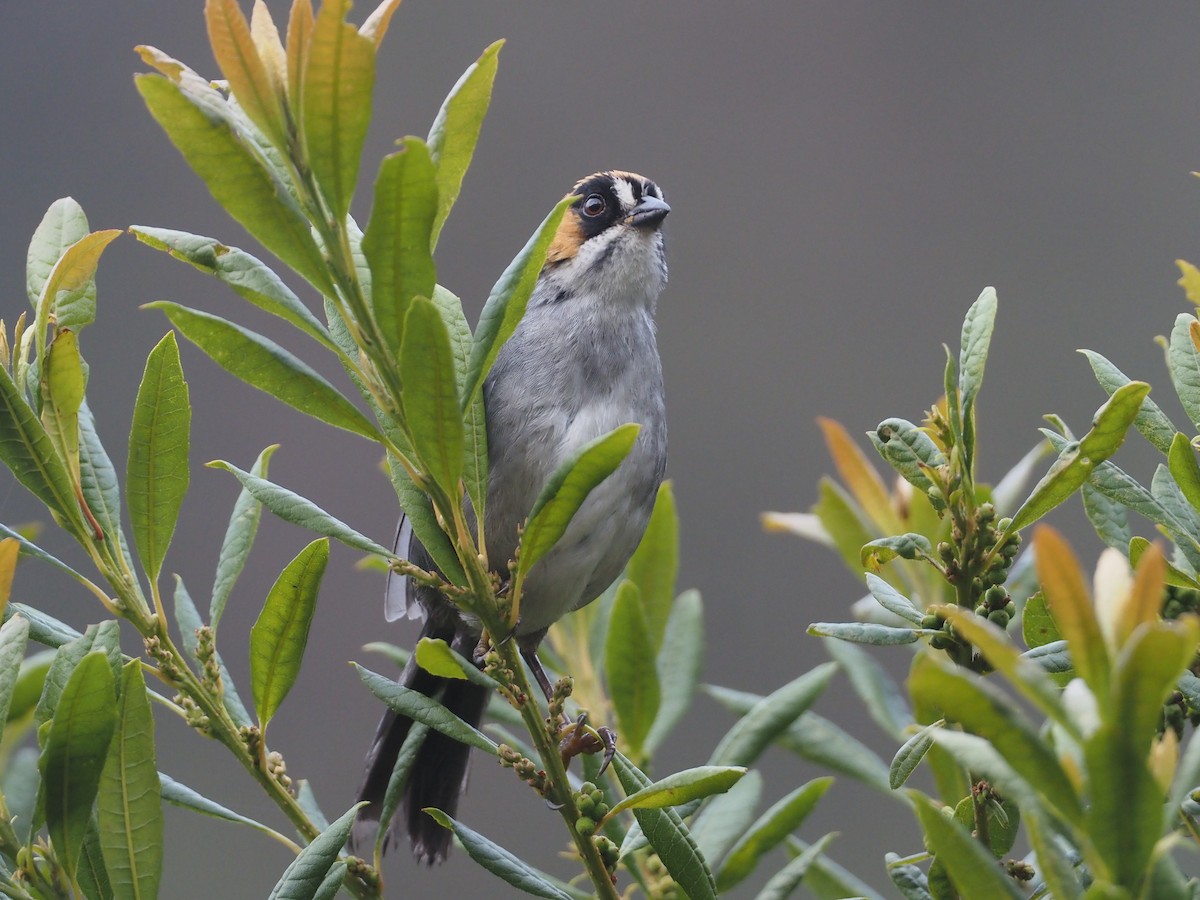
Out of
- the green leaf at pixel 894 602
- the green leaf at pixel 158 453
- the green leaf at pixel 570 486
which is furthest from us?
the green leaf at pixel 158 453

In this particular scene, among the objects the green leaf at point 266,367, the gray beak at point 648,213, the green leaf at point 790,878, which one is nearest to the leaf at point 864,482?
the green leaf at point 790,878

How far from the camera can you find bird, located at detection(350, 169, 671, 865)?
226cm

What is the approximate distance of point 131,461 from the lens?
1.31m

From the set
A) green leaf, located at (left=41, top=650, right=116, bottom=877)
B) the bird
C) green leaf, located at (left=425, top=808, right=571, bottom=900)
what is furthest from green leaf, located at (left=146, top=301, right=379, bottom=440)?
the bird

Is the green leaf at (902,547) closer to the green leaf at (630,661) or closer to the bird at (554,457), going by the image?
the green leaf at (630,661)

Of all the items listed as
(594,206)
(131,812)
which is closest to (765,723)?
(131,812)

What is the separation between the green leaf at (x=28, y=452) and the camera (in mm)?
1203

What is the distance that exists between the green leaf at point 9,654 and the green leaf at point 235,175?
427 mm

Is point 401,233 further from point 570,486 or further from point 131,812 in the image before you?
point 131,812

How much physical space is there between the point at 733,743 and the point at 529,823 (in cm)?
609

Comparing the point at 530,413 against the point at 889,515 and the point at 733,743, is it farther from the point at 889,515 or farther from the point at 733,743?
the point at 733,743

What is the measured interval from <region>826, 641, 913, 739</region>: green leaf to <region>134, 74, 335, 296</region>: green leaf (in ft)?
3.55

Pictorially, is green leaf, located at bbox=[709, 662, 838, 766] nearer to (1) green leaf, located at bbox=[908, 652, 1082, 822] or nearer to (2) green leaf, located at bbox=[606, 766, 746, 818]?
(2) green leaf, located at bbox=[606, 766, 746, 818]

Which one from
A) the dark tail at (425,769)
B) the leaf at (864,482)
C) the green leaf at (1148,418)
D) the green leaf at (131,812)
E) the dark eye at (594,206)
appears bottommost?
the dark tail at (425,769)
